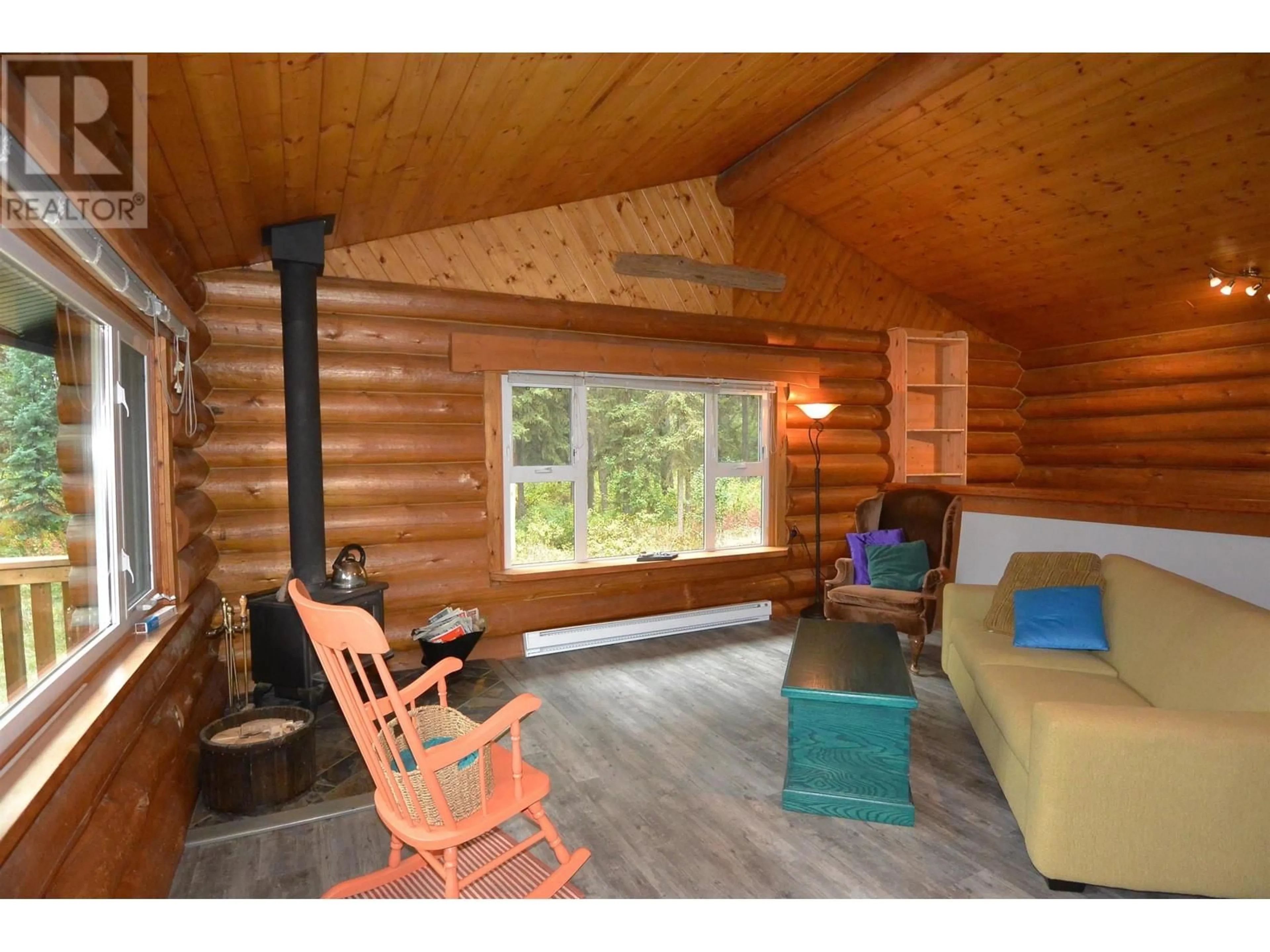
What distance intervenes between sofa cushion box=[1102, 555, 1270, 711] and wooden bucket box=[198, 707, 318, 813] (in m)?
3.28

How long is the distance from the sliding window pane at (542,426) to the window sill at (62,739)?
268 cm

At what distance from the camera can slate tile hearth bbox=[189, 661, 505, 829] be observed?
281cm

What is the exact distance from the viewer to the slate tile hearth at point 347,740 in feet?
9.22

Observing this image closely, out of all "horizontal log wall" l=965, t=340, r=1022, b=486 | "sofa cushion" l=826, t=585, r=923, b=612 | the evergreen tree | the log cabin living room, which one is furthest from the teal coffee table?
"horizontal log wall" l=965, t=340, r=1022, b=486

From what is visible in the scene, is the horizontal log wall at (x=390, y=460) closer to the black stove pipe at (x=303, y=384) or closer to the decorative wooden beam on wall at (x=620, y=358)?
the decorative wooden beam on wall at (x=620, y=358)

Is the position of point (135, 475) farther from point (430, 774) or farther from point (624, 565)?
point (624, 565)

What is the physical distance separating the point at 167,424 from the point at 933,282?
583 centimetres

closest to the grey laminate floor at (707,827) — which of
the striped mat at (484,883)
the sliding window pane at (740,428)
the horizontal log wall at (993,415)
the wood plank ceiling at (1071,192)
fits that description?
the striped mat at (484,883)

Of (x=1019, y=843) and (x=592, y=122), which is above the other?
(x=592, y=122)
